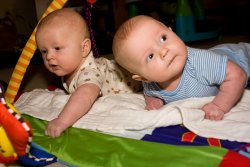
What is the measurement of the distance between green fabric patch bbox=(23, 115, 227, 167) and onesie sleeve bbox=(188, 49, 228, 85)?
256 mm

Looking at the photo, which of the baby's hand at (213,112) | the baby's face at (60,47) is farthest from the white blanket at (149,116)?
the baby's face at (60,47)

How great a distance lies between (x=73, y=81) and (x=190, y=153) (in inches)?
21.0

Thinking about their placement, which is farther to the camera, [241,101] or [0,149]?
[241,101]

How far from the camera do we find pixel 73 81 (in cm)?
109

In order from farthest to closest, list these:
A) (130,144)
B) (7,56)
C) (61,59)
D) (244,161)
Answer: (7,56), (61,59), (130,144), (244,161)

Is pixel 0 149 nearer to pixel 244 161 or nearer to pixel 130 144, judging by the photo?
pixel 130 144

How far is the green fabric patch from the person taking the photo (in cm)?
66

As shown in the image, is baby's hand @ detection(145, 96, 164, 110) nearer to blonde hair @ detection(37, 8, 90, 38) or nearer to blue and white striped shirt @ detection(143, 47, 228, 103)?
blue and white striped shirt @ detection(143, 47, 228, 103)

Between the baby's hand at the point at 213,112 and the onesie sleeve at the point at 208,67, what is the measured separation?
68mm

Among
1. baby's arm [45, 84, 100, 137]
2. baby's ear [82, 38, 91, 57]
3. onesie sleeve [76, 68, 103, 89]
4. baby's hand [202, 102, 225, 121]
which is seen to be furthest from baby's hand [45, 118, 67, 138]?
baby's hand [202, 102, 225, 121]

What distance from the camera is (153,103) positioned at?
3.29 feet

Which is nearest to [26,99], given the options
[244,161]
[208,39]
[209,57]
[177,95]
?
[177,95]

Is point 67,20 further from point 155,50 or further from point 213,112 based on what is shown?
point 213,112

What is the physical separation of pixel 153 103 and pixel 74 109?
0.24 m
